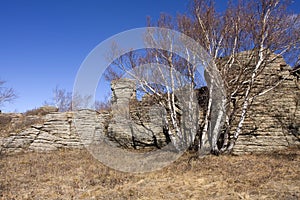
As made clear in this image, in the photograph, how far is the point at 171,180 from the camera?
663 cm

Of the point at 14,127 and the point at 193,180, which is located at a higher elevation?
the point at 14,127

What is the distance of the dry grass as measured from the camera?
17.9 ft

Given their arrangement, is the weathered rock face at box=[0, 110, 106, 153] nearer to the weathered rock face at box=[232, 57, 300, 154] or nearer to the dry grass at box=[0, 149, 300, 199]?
the dry grass at box=[0, 149, 300, 199]

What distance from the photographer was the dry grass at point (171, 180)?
545cm

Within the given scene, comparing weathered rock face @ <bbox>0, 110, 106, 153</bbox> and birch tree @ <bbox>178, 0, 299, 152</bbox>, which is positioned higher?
birch tree @ <bbox>178, 0, 299, 152</bbox>

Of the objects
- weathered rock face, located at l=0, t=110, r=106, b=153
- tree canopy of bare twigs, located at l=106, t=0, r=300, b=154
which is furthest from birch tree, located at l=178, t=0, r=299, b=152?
weathered rock face, located at l=0, t=110, r=106, b=153

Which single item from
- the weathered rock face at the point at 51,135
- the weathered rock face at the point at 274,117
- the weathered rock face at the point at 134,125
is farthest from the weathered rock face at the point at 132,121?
the weathered rock face at the point at 274,117

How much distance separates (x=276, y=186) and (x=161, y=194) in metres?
2.82

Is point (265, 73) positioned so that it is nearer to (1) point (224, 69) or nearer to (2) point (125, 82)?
(1) point (224, 69)

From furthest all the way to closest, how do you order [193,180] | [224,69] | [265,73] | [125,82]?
[125,82] < [265,73] < [224,69] < [193,180]

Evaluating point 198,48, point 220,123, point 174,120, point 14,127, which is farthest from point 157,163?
point 14,127

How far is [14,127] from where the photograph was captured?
14281 millimetres

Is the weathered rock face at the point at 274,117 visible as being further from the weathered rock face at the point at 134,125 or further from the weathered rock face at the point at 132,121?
the weathered rock face at the point at 132,121

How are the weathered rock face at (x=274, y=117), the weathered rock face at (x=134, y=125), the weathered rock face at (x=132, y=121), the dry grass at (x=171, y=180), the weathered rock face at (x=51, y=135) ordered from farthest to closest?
the weathered rock face at (x=51, y=135) → the weathered rock face at (x=132, y=121) → the weathered rock face at (x=134, y=125) → the weathered rock face at (x=274, y=117) → the dry grass at (x=171, y=180)
